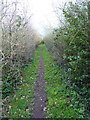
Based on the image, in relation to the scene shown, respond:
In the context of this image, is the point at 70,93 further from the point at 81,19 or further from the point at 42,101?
the point at 81,19

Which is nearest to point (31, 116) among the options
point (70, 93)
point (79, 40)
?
point (70, 93)

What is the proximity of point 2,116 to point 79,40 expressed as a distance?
372cm

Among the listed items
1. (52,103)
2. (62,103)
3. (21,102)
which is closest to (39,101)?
(52,103)

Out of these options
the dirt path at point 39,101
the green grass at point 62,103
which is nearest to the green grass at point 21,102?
the dirt path at point 39,101

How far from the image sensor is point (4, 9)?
7293 mm

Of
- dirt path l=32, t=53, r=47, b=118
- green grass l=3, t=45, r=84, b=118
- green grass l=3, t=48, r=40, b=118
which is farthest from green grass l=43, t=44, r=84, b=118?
green grass l=3, t=48, r=40, b=118

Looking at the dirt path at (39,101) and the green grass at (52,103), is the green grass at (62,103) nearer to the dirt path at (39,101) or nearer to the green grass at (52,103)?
the green grass at (52,103)

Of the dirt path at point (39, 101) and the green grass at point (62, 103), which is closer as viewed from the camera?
the green grass at point (62, 103)

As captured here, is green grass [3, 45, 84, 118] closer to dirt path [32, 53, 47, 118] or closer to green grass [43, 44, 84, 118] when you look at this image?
green grass [43, 44, 84, 118]

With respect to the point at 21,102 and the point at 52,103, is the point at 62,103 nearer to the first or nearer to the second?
the point at 52,103

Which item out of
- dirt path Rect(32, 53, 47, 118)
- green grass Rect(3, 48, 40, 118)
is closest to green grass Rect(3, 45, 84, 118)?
green grass Rect(3, 48, 40, 118)

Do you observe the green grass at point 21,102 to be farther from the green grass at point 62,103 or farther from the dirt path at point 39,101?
the green grass at point 62,103

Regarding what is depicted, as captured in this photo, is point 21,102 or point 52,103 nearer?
point 52,103

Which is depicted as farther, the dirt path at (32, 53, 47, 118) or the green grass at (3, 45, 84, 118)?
the dirt path at (32, 53, 47, 118)
